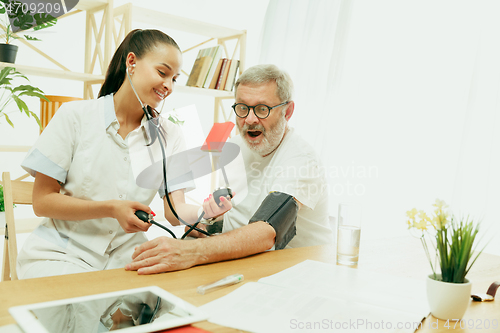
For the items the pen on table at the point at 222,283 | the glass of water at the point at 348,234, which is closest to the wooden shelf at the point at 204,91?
the glass of water at the point at 348,234

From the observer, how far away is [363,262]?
3.64 feet

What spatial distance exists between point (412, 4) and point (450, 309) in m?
2.08

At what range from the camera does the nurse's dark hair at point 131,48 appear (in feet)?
4.47

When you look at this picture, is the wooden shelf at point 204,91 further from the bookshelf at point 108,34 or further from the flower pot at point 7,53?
the flower pot at point 7,53

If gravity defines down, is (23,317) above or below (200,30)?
below

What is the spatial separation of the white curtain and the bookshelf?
64 cm

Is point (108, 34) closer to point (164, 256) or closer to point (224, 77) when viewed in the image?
point (224, 77)

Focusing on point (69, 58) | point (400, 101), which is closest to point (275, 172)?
point (400, 101)

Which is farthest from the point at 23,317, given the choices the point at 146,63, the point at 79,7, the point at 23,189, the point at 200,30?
the point at 200,30

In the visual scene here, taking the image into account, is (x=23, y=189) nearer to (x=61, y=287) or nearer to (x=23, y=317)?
(x=61, y=287)

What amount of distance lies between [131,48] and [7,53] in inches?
47.8

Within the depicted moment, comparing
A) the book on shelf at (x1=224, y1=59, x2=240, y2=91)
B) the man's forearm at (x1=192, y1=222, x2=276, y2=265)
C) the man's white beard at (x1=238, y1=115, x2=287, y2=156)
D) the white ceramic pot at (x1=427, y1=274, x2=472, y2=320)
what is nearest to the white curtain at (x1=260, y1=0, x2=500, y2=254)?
the book on shelf at (x1=224, y1=59, x2=240, y2=91)

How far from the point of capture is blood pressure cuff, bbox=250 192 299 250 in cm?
119

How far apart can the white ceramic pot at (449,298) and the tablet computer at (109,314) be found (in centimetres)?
41
